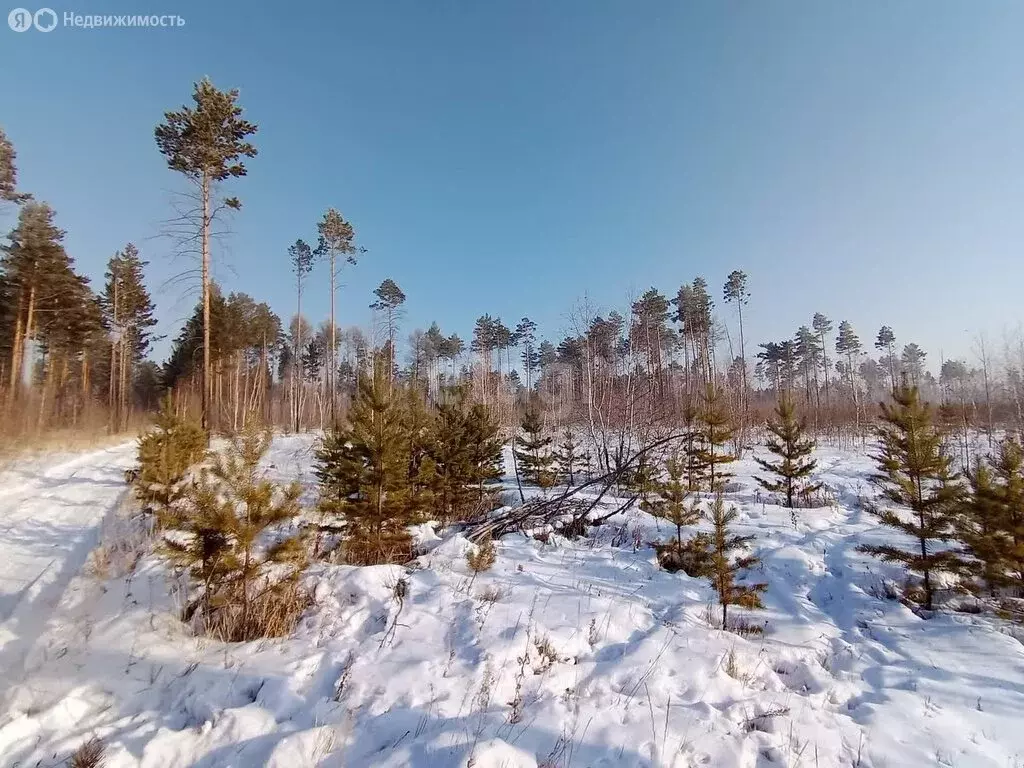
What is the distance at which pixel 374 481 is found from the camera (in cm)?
724

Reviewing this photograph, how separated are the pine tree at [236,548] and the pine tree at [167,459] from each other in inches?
107

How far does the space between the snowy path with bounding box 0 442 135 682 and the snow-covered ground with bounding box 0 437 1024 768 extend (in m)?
0.06

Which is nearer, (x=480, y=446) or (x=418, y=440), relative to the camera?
(x=418, y=440)

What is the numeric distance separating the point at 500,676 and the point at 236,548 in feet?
10.1

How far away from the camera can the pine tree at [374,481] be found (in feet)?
23.5

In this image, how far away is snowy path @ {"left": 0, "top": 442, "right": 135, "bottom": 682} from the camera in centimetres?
478

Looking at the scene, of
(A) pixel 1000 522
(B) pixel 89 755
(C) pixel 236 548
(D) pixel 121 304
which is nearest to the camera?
(B) pixel 89 755

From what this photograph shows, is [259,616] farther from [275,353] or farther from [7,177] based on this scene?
[275,353]

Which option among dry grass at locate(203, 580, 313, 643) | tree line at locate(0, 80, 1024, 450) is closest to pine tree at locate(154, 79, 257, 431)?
tree line at locate(0, 80, 1024, 450)

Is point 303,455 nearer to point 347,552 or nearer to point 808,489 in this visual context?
point 347,552

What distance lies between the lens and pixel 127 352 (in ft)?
108

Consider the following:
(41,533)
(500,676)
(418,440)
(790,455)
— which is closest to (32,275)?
(41,533)

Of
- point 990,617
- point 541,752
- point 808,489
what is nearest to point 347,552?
point 541,752

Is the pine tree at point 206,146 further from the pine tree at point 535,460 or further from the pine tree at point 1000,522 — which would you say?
the pine tree at point 1000,522
